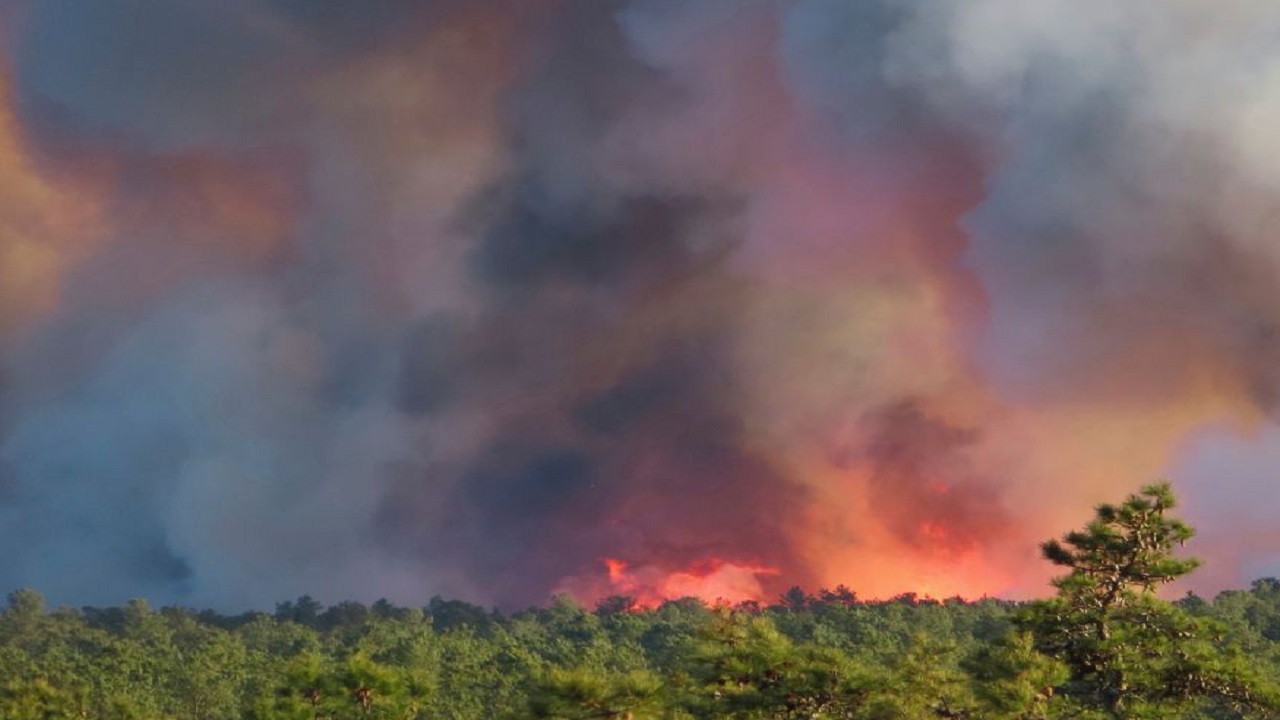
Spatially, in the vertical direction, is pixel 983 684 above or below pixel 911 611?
below

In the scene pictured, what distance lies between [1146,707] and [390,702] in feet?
92.3

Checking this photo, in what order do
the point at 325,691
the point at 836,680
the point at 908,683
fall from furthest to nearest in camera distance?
the point at 325,691, the point at 908,683, the point at 836,680

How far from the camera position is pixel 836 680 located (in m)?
41.2

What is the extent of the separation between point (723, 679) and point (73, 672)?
80.8 metres

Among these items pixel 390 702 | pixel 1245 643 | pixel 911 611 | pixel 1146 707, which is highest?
pixel 911 611

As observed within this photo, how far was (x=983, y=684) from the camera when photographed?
39.7m

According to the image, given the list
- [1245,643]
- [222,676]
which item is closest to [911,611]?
[1245,643]

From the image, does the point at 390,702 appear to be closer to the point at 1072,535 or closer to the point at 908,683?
the point at 908,683

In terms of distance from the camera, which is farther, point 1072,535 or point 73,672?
point 73,672

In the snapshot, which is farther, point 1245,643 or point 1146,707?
point 1245,643

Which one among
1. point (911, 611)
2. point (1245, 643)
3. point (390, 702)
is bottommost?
point (390, 702)

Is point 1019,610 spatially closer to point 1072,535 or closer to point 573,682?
point 1072,535

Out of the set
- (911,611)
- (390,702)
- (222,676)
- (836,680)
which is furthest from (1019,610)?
(911,611)

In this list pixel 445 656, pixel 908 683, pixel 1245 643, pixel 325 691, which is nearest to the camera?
pixel 908 683
